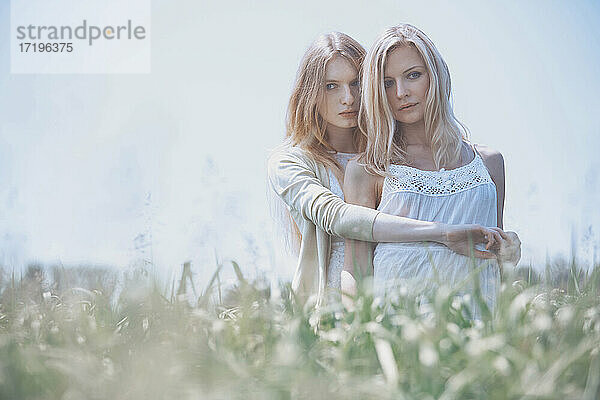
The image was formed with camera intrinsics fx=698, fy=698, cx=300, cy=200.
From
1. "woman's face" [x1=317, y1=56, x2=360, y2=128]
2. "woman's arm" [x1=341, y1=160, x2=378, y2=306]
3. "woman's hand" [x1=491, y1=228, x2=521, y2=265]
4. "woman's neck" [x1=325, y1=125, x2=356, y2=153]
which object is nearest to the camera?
"woman's hand" [x1=491, y1=228, x2=521, y2=265]

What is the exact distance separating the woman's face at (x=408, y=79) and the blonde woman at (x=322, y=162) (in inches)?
11.9

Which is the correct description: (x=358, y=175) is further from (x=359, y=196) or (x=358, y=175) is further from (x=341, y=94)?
(x=341, y=94)

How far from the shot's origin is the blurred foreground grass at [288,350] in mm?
952

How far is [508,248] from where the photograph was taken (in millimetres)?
2023

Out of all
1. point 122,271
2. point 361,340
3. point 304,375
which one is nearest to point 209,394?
point 304,375

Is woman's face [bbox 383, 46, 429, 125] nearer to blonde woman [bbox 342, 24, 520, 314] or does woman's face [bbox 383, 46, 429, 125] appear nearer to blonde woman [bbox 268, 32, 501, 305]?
blonde woman [bbox 342, 24, 520, 314]

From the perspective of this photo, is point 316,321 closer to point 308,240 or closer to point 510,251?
point 510,251

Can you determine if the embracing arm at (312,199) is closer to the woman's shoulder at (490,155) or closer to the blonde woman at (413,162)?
the blonde woman at (413,162)

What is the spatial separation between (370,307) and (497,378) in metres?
0.33

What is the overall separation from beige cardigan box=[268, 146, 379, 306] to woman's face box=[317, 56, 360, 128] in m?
0.18

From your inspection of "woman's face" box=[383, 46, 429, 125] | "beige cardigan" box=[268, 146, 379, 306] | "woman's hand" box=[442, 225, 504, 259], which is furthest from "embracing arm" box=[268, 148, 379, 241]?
"woman's face" box=[383, 46, 429, 125]

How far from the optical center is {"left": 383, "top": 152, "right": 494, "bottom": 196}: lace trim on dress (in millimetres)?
2217

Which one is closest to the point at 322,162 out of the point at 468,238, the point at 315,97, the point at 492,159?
the point at 315,97

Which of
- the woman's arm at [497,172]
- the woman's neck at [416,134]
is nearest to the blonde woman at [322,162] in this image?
the woman's neck at [416,134]
